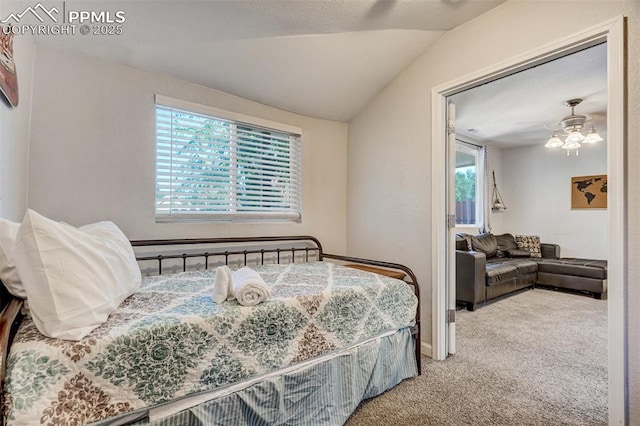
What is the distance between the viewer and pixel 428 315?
7.37 ft

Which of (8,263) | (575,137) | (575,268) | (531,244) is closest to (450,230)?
(8,263)

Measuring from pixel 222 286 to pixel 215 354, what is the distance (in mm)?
309

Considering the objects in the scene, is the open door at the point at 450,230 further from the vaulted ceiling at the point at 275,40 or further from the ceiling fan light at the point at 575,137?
the ceiling fan light at the point at 575,137

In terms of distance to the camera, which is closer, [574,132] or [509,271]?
[574,132]

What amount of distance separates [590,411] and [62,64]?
3620 millimetres

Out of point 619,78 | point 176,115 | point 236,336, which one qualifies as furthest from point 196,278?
point 619,78

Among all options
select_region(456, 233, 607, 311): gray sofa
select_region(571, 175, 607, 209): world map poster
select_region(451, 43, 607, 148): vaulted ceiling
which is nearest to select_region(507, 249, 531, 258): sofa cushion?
select_region(456, 233, 607, 311): gray sofa

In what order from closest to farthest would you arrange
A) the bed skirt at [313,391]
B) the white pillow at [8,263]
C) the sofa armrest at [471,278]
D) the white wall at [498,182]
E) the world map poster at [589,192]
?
1. the white pillow at [8,263]
2. the bed skirt at [313,391]
3. the sofa armrest at [471,278]
4. the world map poster at [589,192]
5. the white wall at [498,182]

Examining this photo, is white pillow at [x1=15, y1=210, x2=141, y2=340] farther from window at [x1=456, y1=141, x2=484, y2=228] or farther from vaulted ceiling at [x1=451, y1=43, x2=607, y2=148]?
window at [x1=456, y1=141, x2=484, y2=228]

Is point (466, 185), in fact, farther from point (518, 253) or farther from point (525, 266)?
point (525, 266)

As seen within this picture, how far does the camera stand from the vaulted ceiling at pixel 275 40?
5.62 ft

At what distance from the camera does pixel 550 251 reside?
4.90 m

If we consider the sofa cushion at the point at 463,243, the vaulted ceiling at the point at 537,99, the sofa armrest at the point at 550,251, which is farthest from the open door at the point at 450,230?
the sofa armrest at the point at 550,251

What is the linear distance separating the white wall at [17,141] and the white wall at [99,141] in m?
0.08
